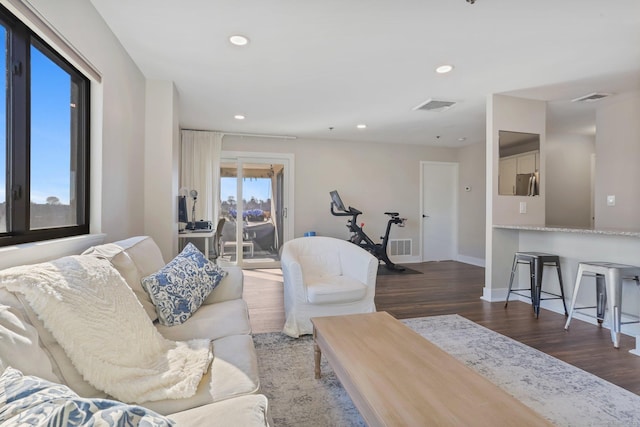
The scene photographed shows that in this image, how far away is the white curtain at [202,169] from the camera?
4867 millimetres

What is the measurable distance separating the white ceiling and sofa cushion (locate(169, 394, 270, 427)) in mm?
2153

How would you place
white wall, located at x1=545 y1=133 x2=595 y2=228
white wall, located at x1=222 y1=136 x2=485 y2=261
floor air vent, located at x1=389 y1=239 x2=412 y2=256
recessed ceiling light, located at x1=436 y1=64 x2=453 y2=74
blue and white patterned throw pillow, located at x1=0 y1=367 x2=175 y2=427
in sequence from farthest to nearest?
floor air vent, located at x1=389 y1=239 x2=412 y2=256, white wall, located at x1=222 y1=136 x2=485 y2=261, white wall, located at x1=545 y1=133 x2=595 y2=228, recessed ceiling light, located at x1=436 y1=64 x2=453 y2=74, blue and white patterned throw pillow, located at x1=0 y1=367 x2=175 y2=427

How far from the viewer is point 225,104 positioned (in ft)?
12.4

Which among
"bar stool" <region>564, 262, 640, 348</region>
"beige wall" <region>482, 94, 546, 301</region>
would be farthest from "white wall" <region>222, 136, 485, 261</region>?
"bar stool" <region>564, 262, 640, 348</region>

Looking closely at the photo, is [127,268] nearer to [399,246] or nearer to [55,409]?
[55,409]

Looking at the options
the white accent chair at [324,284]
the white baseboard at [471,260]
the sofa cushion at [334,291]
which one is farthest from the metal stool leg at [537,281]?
the white baseboard at [471,260]

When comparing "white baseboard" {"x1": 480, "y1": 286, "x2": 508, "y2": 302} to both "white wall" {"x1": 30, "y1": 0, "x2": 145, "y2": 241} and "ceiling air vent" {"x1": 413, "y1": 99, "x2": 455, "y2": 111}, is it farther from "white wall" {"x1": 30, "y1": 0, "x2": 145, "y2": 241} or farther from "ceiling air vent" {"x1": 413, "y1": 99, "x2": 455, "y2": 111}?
"white wall" {"x1": 30, "y1": 0, "x2": 145, "y2": 241}

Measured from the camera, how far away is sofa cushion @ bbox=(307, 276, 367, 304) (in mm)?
2422

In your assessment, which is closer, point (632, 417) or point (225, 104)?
point (632, 417)

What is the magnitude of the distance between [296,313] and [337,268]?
672 millimetres

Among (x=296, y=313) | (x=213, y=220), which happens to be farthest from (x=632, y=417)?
(x=213, y=220)

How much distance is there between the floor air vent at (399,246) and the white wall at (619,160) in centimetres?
286

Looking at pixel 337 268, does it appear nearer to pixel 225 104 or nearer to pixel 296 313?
pixel 296 313

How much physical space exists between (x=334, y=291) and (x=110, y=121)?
2.12 metres
